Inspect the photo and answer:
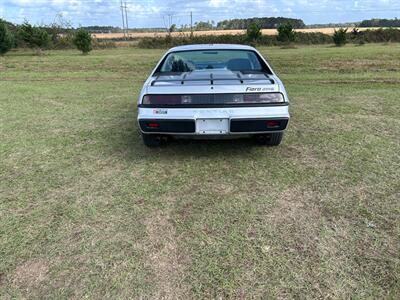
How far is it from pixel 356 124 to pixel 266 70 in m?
1.93

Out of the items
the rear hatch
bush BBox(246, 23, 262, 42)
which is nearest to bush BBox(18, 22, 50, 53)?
bush BBox(246, 23, 262, 42)

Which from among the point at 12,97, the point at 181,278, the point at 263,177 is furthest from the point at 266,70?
the point at 12,97

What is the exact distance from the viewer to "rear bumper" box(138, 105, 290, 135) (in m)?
3.84

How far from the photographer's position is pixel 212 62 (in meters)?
5.37

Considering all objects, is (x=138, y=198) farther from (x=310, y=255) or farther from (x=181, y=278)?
(x=310, y=255)

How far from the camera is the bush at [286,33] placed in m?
31.6

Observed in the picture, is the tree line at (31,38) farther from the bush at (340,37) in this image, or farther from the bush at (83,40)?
the bush at (340,37)

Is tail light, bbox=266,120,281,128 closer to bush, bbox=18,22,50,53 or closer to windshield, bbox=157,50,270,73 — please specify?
windshield, bbox=157,50,270,73

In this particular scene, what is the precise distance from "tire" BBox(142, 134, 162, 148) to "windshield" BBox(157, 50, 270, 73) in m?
1.00

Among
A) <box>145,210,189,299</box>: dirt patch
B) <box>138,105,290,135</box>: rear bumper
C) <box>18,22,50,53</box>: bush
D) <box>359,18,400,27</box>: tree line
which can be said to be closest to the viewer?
<box>145,210,189,299</box>: dirt patch

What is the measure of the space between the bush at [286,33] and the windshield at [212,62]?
28603 mm

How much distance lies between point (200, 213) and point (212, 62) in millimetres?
2886

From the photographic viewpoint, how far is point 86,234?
9.39 ft

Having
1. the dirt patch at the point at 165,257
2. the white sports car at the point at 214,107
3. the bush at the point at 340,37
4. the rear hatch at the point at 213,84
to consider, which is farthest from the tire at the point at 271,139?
the bush at the point at 340,37
